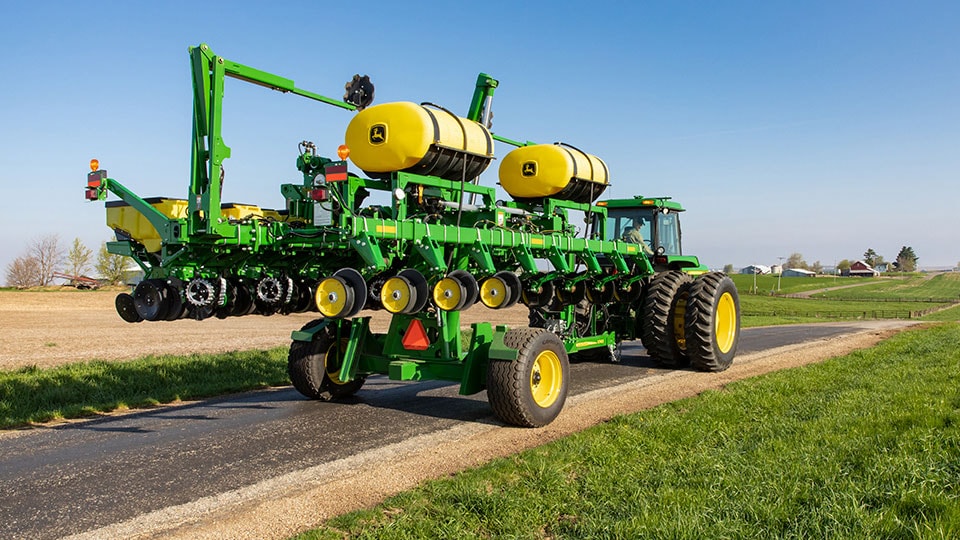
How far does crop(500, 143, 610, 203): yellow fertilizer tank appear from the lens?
973cm

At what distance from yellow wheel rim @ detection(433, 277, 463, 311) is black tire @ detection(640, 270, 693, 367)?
5.11 metres

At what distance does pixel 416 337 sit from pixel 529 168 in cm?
311

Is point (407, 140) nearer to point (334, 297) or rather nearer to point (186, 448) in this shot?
point (334, 297)

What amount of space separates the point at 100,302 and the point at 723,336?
1300 inches

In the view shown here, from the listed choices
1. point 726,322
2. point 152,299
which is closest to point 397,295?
point 152,299

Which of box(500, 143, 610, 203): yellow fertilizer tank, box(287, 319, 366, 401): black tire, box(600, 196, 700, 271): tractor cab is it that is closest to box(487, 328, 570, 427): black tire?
box(287, 319, 366, 401): black tire

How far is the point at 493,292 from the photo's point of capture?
7891 mm

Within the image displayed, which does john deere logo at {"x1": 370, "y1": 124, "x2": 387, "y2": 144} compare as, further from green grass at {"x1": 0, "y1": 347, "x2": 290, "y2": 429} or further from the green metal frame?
green grass at {"x1": 0, "y1": 347, "x2": 290, "y2": 429}

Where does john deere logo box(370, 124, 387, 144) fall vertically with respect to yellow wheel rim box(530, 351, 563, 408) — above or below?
above

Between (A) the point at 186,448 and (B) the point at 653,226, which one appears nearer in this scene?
(A) the point at 186,448

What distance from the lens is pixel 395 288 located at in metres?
6.81

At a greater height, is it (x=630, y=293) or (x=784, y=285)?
(x=784, y=285)

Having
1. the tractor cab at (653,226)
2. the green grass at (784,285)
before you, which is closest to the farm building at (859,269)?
the green grass at (784,285)

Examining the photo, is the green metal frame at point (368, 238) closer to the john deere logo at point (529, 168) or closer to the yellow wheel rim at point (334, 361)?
the yellow wheel rim at point (334, 361)
